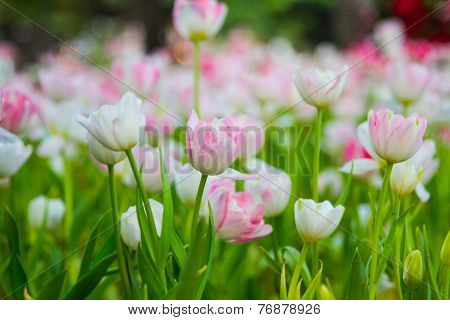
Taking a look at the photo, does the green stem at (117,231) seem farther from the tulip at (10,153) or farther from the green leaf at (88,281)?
the tulip at (10,153)

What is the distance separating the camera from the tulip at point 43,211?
0.96 m

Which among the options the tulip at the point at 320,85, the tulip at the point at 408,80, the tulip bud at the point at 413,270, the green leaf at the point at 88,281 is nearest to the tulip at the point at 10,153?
the green leaf at the point at 88,281

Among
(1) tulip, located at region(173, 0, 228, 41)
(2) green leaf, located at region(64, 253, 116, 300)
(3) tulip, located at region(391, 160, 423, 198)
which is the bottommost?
(2) green leaf, located at region(64, 253, 116, 300)

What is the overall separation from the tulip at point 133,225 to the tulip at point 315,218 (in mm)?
140

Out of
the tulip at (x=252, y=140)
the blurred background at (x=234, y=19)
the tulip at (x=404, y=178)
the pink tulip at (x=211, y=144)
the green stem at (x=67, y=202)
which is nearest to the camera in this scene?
the pink tulip at (x=211, y=144)

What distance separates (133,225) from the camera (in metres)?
0.67

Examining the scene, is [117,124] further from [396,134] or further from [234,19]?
[234,19]

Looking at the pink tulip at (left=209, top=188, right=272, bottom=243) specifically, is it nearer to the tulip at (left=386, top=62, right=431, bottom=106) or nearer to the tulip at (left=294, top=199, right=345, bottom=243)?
the tulip at (left=294, top=199, right=345, bottom=243)

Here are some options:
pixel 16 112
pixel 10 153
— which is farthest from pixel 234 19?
pixel 10 153

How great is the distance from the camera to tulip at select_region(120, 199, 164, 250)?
0.67 metres

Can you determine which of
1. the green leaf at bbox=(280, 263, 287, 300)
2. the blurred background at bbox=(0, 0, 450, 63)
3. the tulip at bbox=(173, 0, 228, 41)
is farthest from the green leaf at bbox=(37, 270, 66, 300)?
the blurred background at bbox=(0, 0, 450, 63)

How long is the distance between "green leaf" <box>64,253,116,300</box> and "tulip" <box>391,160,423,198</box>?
300 mm

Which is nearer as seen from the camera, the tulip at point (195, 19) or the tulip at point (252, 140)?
the tulip at point (252, 140)
